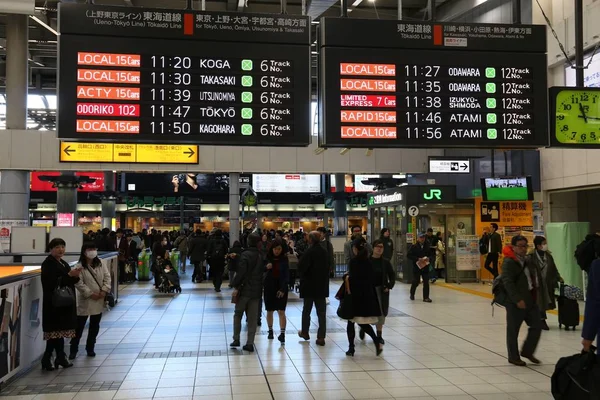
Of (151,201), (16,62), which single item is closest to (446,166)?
(16,62)

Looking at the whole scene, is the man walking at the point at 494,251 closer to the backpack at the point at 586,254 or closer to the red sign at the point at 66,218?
the backpack at the point at 586,254

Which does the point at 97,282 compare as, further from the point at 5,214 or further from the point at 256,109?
the point at 5,214

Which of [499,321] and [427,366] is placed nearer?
[427,366]

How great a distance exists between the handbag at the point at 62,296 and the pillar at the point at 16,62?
9.45 m

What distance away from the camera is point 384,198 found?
18.7 metres

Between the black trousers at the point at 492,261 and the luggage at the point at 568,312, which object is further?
the black trousers at the point at 492,261

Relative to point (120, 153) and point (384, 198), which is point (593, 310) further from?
point (384, 198)

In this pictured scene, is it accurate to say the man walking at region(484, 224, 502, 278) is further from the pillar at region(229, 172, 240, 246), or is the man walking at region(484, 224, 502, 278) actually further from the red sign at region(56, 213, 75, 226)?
the red sign at region(56, 213, 75, 226)

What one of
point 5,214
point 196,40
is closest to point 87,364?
point 196,40

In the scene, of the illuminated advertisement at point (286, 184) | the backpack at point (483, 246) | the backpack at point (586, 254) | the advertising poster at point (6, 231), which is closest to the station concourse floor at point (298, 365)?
the backpack at point (586, 254)

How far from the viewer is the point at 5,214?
15.0 m

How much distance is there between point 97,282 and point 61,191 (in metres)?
17.8

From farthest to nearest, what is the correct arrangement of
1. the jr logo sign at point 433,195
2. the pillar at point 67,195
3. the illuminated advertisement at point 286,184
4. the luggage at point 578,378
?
the illuminated advertisement at point 286,184 < the pillar at point 67,195 < the jr logo sign at point 433,195 < the luggage at point 578,378

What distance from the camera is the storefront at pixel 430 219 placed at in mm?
16656
